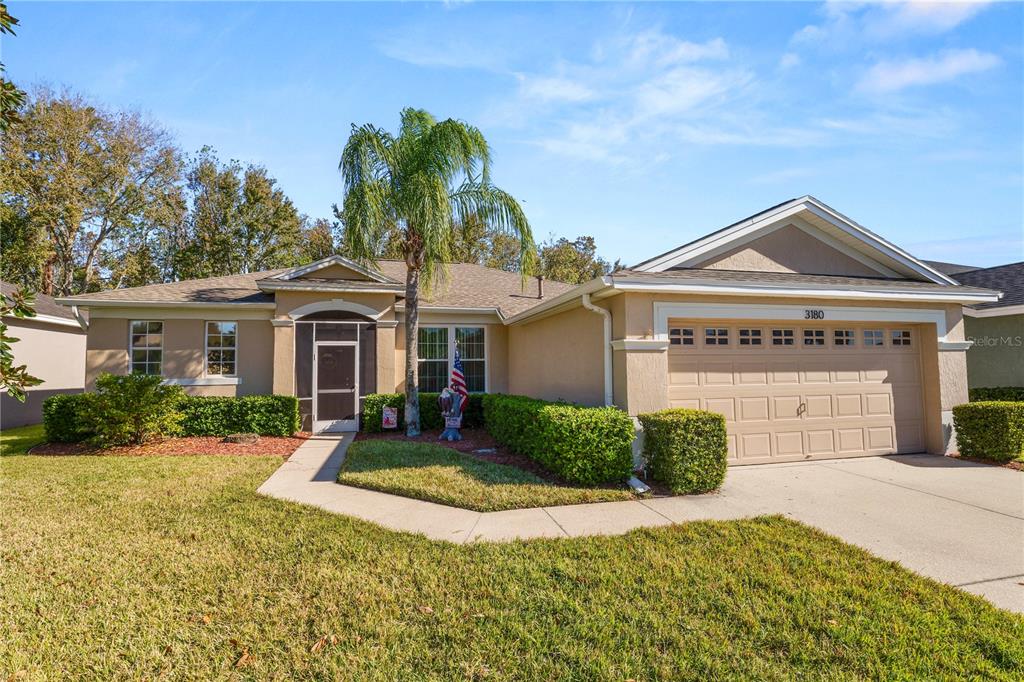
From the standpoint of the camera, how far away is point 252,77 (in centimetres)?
838

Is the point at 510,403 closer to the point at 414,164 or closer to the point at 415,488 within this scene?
the point at 415,488

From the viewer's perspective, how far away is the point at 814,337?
8.95 metres

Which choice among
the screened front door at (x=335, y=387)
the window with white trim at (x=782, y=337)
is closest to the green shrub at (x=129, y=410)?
the screened front door at (x=335, y=387)

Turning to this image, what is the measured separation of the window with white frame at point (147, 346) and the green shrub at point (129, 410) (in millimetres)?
1844

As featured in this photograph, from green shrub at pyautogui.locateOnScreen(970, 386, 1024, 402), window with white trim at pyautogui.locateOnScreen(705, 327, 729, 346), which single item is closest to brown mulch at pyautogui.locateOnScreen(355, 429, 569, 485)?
window with white trim at pyautogui.locateOnScreen(705, 327, 729, 346)

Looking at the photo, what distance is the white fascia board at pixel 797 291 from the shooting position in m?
7.49

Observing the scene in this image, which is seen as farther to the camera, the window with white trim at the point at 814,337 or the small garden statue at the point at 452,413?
the small garden statue at the point at 452,413

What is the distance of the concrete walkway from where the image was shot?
4.65m

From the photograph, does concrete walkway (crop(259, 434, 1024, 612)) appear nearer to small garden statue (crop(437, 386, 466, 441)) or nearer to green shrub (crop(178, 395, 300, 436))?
small garden statue (crop(437, 386, 466, 441))

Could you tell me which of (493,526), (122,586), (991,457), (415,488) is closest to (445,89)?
(415,488)

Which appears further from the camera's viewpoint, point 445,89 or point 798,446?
point 445,89

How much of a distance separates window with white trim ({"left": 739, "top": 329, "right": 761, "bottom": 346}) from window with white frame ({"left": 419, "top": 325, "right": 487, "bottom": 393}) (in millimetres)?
7248

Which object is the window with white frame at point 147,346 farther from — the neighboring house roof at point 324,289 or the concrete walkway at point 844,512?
the concrete walkway at point 844,512

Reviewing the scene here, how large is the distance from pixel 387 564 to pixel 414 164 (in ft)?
27.1
